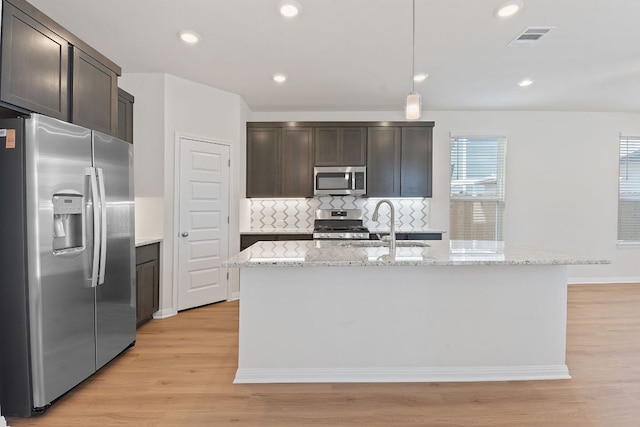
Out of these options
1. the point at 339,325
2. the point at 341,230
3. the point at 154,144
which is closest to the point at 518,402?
Answer: the point at 339,325

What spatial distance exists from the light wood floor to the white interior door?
120 centimetres

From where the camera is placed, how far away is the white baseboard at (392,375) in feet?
7.36

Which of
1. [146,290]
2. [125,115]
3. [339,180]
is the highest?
[125,115]

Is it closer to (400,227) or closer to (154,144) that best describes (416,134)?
(400,227)

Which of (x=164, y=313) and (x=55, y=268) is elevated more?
(x=55, y=268)

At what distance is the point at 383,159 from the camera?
4.66 meters

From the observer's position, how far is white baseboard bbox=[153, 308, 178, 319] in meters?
3.60

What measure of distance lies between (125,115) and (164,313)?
2.13 metres

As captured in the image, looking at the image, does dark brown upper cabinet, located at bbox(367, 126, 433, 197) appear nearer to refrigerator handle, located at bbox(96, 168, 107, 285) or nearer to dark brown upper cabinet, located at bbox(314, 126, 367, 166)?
dark brown upper cabinet, located at bbox(314, 126, 367, 166)

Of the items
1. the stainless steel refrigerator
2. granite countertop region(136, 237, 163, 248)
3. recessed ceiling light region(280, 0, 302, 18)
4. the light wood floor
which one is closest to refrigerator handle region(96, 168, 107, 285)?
the stainless steel refrigerator

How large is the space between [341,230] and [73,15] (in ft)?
11.5

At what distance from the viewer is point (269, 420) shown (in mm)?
1864

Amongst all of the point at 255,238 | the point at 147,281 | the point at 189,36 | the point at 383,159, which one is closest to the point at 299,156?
the point at 383,159

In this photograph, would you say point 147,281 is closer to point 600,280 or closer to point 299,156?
point 299,156
